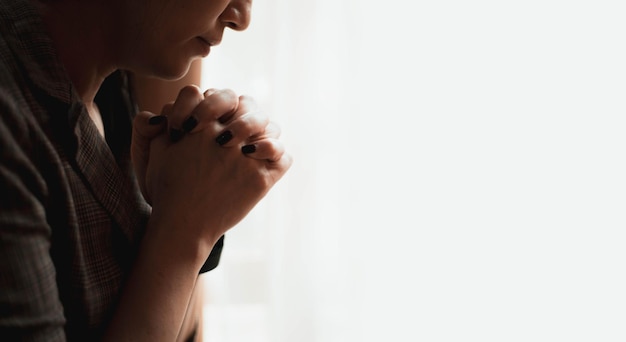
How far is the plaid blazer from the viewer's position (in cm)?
61

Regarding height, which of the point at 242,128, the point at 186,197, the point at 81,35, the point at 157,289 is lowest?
the point at 157,289

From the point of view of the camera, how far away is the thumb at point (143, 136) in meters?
0.92

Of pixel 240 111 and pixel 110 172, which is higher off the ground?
pixel 240 111

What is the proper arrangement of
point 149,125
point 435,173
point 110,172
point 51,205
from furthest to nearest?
1. point 435,173
2. point 149,125
3. point 110,172
4. point 51,205

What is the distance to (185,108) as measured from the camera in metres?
0.87

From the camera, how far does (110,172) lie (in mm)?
805

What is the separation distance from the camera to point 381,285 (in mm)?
1547

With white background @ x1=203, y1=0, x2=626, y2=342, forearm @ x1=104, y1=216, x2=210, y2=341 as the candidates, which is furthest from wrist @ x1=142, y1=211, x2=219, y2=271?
white background @ x1=203, y1=0, x2=626, y2=342

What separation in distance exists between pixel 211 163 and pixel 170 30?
0.63 feet

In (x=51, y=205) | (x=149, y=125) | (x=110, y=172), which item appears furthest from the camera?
(x=149, y=125)

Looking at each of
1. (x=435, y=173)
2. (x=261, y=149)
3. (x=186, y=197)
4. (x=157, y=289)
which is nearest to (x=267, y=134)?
(x=261, y=149)

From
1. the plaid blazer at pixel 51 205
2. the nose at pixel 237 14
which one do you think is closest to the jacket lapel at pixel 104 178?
the plaid blazer at pixel 51 205

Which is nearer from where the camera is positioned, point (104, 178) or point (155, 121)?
point (104, 178)

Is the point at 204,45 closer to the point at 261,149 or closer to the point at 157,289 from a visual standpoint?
the point at 261,149
